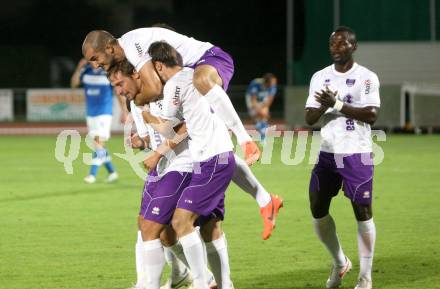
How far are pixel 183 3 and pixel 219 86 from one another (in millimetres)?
46473

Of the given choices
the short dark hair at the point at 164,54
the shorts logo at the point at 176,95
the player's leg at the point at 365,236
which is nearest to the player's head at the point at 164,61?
the short dark hair at the point at 164,54

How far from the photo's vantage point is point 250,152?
282 inches

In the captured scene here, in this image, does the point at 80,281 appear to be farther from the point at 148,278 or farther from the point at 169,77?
the point at 169,77

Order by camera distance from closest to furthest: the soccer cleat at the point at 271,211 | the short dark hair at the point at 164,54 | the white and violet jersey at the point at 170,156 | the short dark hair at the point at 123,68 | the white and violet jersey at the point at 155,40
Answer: the short dark hair at the point at 123,68
the short dark hair at the point at 164,54
the white and violet jersey at the point at 170,156
the white and violet jersey at the point at 155,40
the soccer cleat at the point at 271,211

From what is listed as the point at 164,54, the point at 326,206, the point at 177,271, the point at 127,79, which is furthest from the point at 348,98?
the point at 127,79

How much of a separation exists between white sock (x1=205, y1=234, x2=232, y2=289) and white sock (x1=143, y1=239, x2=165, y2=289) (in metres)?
0.50

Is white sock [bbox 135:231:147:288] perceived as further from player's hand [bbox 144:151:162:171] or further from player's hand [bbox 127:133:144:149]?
player's hand [bbox 127:133:144:149]

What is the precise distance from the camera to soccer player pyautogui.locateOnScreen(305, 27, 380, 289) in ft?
27.2

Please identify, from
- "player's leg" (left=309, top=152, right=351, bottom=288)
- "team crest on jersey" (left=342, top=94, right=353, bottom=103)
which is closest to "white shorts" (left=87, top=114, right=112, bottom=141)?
"player's leg" (left=309, top=152, right=351, bottom=288)

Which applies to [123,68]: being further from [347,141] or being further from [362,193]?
[362,193]

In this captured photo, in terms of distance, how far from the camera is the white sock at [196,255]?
721 cm

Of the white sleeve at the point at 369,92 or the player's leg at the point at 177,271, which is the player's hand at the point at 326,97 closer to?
the white sleeve at the point at 369,92

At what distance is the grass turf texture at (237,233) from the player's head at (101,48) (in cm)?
226

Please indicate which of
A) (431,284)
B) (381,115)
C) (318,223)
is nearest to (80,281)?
(318,223)
